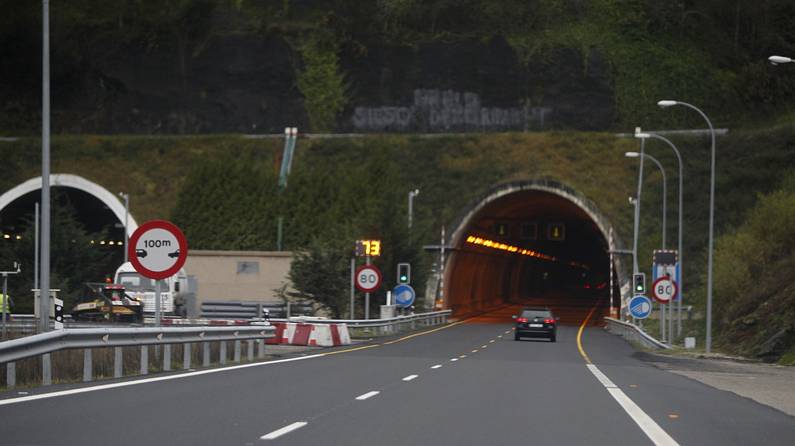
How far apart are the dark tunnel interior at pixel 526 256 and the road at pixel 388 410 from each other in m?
58.4

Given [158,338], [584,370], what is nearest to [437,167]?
[584,370]

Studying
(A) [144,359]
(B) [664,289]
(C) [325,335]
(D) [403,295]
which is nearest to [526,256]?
(D) [403,295]

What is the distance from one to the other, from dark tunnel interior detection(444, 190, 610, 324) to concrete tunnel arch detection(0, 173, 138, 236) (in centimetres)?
2098

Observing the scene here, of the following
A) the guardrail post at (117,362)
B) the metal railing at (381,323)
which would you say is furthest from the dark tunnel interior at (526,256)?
the guardrail post at (117,362)

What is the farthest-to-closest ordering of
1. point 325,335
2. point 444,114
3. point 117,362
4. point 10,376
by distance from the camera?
1. point 444,114
2. point 325,335
3. point 117,362
4. point 10,376

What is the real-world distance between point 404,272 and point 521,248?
54.3m

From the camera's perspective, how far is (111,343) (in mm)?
19766

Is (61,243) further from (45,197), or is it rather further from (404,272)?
(45,197)

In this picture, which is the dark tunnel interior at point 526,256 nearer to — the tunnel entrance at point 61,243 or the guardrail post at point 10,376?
the tunnel entrance at point 61,243

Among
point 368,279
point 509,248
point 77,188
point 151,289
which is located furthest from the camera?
point 509,248

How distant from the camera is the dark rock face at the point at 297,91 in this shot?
89.3m

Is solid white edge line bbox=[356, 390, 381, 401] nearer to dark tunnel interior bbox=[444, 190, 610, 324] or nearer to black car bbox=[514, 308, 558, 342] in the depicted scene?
black car bbox=[514, 308, 558, 342]

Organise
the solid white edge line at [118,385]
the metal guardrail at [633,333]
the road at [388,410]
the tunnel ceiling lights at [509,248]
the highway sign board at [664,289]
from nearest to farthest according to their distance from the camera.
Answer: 1. the road at [388,410]
2. the solid white edge line at [118,385]
3. the highway sign board at [664,289]
4. the metal guardrail at [633,333]
5. the tunnel ceiling lights at [509,248]

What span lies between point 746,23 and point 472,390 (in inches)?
3218
